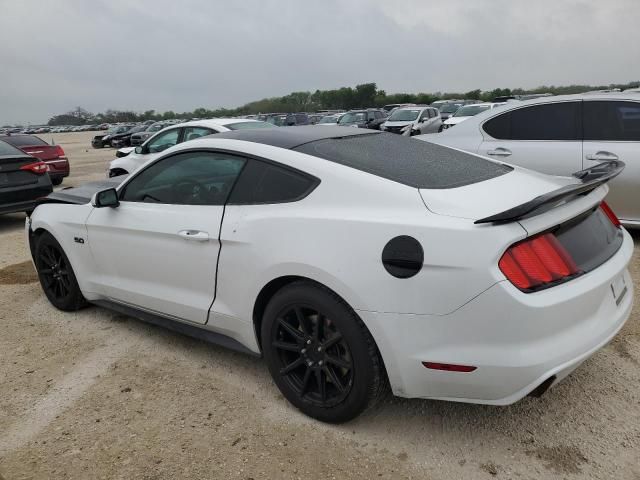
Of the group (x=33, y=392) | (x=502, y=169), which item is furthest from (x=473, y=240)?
(x=33, y=392)

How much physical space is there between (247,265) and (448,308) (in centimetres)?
112

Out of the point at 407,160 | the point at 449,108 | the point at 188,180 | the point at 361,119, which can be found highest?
the point at 407,160

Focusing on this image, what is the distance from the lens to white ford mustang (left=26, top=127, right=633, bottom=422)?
87.4 inches

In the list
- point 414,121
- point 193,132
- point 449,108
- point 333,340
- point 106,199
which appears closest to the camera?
point 333,340

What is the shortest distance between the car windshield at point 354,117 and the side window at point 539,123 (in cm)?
1631

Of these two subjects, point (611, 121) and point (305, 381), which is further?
point (611, 121)

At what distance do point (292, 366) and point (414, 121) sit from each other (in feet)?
59.8

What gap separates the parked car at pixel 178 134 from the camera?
26.6ft

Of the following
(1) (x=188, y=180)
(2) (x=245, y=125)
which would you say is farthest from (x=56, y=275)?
(2) (x=245, y=125)

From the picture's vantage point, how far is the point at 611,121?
18.1ft

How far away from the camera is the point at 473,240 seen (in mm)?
2193

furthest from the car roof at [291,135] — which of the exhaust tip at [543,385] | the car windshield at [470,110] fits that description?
the car windshield at [470,110]

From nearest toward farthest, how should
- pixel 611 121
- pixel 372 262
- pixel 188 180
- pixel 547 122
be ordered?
pixel 372 262 < pixel 188 180 < pixel 611 121 < pixel 547 122

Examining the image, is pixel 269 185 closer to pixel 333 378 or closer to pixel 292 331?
pixel 292 331
